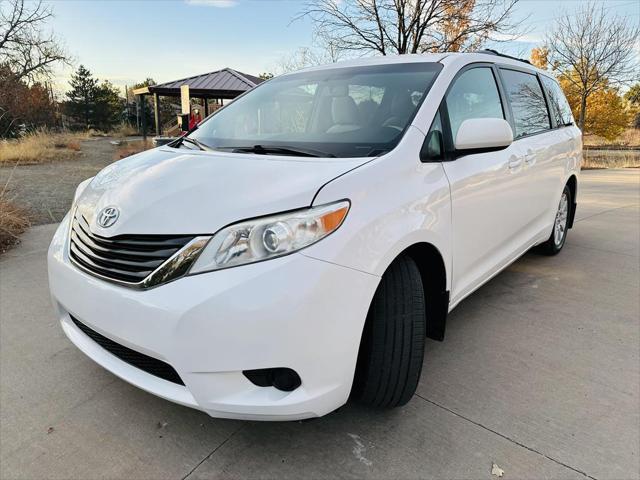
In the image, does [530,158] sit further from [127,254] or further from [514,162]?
[127,254]

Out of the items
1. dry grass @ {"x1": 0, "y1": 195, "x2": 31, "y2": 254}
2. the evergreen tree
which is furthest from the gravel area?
the evergreen tree

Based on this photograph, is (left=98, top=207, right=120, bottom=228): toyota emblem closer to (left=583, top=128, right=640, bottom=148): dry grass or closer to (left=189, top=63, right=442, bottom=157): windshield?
(left=189, top=63, right=442, bottom=157): windshield

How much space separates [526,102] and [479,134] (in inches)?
60.3

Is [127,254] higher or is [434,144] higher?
[434,144]

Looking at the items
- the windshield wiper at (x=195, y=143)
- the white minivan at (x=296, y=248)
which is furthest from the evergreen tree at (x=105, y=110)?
the white minivan at (x=296, y=248)

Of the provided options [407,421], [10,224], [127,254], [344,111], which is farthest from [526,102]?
[10,224]

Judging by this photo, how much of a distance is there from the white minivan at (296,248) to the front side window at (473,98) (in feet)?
0.06

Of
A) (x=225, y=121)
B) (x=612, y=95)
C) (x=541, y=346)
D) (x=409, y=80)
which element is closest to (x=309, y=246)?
(x=409, y=80)

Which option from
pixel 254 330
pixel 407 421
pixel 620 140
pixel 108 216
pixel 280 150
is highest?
pixel 620 140

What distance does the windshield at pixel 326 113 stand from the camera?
213 cm

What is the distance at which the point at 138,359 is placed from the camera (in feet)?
5.69

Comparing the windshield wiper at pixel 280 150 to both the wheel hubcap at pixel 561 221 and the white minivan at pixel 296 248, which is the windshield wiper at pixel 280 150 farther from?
the wheel hubcap at pixel 561 221

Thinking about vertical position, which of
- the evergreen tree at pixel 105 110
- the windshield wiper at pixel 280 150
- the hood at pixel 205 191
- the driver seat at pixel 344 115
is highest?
the evergreen tree at pixel 105 110

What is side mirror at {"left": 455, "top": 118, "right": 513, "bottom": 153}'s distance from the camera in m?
2.13
